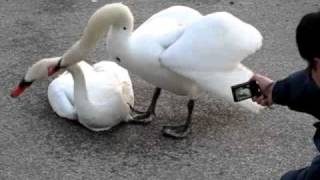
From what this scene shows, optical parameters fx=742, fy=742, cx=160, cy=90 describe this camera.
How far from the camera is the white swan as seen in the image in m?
3.85

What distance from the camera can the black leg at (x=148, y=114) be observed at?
398cm

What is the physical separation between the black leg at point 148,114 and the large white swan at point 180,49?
172 millimetres

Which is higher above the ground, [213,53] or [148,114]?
[213,53]

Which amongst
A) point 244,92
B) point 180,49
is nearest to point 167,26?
point 180,49

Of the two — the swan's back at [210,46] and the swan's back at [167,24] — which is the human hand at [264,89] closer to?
the swan's back at [210,46]

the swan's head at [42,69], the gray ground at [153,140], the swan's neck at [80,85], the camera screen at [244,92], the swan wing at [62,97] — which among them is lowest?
the gray ground at [153,140]

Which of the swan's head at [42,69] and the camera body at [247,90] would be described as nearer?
the camera body at [247,90]

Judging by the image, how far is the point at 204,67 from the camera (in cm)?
368

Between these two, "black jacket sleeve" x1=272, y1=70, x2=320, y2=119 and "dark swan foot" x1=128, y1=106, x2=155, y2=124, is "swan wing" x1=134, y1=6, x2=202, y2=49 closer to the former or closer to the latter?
"dark swan foot" x1=128, y1=106, x2=155, y2=124

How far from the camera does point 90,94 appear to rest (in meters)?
3.94

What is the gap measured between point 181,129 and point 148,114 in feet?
0.72

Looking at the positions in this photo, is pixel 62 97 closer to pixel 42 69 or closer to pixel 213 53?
pixel 42 69

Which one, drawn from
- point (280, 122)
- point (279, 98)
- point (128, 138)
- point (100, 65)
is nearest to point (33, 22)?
point (100, 65)

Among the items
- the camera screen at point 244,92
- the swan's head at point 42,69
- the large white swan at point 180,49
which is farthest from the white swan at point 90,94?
the camera screen at point 244,92
